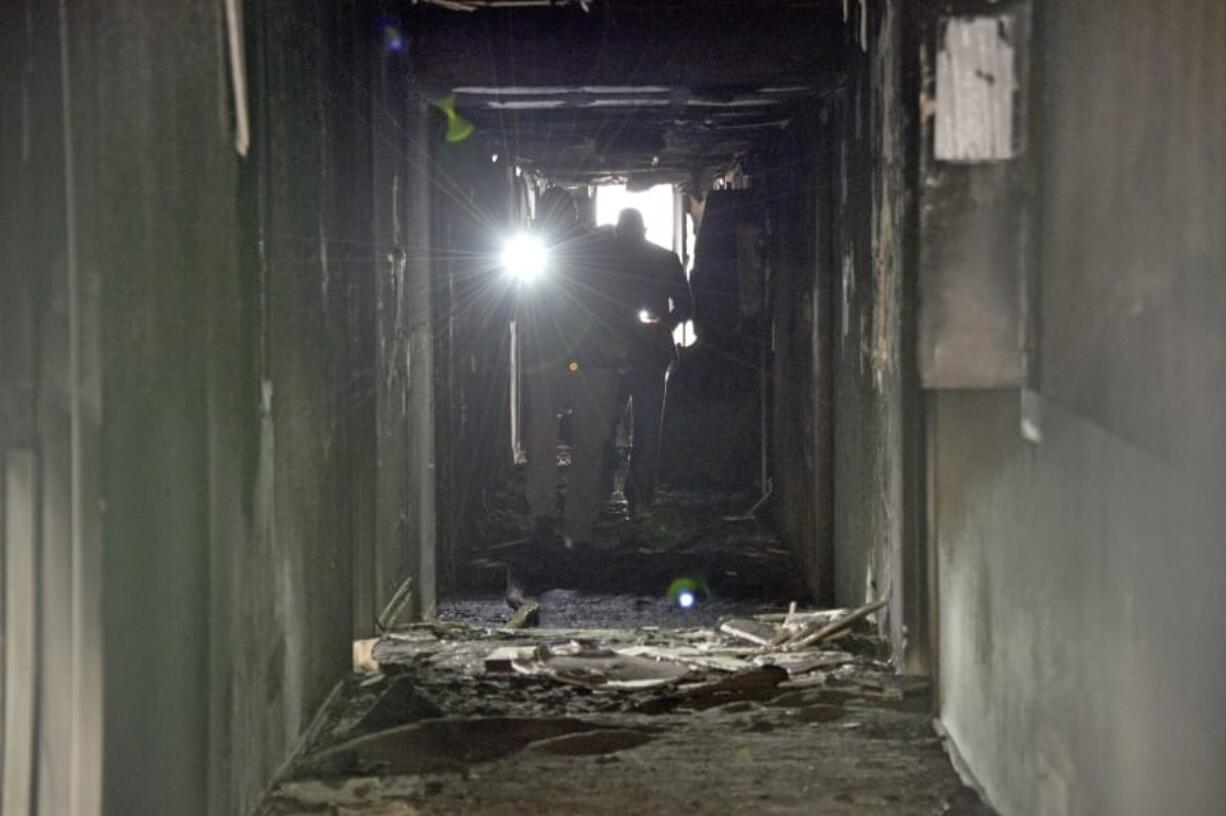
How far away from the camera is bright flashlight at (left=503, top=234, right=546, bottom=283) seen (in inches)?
463

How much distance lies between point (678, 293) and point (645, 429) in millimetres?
1174

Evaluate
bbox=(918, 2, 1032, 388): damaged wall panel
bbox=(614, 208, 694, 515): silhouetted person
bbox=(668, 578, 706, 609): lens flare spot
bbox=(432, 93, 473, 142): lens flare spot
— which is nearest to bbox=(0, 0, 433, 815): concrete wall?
bbox=(918, 2, 1032, 388): damaged wall panel

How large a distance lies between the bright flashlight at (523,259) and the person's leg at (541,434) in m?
1.76

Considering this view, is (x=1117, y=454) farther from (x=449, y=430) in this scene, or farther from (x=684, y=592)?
(x=449, y=430)

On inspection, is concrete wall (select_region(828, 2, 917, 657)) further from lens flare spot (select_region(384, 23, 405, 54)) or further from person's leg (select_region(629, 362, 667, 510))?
person's leg (select_region(629, 362, 667, 510))

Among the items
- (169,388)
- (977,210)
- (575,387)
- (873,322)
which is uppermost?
(977,210)

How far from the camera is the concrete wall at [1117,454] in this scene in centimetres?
245

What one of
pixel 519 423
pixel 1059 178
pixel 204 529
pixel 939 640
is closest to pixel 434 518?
pixel 939 640

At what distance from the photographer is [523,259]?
40.3 ft

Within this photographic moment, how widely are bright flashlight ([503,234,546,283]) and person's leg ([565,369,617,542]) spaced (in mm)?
1824

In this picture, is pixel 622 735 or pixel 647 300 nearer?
pixel 622 735

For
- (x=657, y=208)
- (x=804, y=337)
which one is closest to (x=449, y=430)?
(x=804, y=337)

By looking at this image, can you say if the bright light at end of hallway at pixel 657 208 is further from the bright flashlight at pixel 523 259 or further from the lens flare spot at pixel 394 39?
the lens flare spot at pixel 394 39

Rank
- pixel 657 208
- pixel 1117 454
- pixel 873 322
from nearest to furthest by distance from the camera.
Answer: pixel 1117 454, pixel 873 322, pixel 657 208
